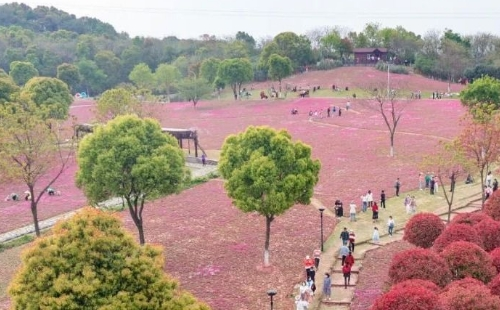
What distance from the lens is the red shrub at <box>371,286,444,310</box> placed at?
41.5ft

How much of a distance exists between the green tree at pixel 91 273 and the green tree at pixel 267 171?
29.3 ft

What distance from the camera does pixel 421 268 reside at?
50.9 feet

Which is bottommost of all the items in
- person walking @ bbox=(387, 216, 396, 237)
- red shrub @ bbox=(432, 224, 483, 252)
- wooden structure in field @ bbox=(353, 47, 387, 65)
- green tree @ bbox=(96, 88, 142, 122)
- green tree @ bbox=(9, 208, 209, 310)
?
person walking @ bbox=(387, 216, 396, 237)

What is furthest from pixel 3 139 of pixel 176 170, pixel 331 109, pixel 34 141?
pixel 331 109

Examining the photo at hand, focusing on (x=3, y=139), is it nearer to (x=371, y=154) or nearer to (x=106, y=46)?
(x=371, y=154)

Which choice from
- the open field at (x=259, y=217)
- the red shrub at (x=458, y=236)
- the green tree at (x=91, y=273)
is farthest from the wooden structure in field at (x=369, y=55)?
the green tree at (x=91, y=273)

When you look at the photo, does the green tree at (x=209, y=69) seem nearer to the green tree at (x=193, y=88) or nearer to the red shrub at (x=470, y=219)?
the green tree at (x=193, y=88)

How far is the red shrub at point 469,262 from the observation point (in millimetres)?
15603

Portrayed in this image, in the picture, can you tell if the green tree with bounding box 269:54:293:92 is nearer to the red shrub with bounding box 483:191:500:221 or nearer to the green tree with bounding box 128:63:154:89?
the green tree with bounding box 128:63:154:89

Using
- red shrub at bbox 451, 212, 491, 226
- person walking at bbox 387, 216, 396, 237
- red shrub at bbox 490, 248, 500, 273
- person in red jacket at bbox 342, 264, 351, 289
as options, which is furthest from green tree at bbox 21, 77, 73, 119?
red shrub at bbox 490, 248, 500, 273

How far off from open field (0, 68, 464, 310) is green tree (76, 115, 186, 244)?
10.6ft

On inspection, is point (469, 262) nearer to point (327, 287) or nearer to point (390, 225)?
point (327, 287)

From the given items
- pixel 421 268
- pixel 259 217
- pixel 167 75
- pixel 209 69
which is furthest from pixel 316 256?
pixel 167 75

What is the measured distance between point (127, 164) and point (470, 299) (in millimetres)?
14543
